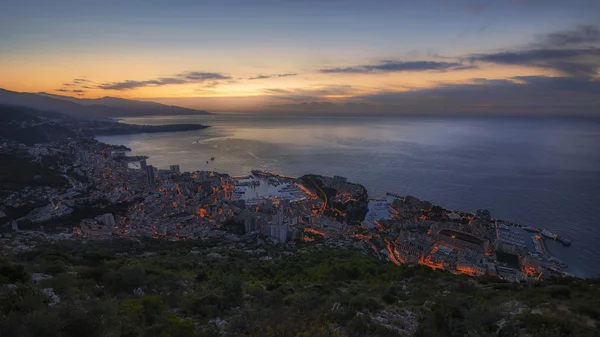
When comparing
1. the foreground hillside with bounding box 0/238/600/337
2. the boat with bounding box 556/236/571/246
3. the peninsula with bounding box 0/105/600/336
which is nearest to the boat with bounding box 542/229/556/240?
the boat with bounding box 556/236/571/246

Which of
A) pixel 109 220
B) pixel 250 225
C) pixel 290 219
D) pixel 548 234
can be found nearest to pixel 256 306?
Answer: pixel 250 225

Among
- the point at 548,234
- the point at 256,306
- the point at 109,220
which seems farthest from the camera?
the point at 109,220

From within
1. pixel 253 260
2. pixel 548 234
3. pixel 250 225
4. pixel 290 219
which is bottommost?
pixel 290 219

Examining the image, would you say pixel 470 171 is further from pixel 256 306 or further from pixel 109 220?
pixel 256 306

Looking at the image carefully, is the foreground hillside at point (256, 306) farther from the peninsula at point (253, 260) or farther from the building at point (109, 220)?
the building at point (109, 220)

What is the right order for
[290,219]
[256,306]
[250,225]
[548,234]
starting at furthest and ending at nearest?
[290,219] → [250,225] → [548,234] → [256,306]

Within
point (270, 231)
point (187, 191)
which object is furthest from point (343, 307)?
point (187, 191)

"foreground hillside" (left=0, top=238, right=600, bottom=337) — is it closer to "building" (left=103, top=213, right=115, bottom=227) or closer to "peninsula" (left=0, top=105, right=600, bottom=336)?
"peninsula" (left=0, top=105, right=600, bottom=336)

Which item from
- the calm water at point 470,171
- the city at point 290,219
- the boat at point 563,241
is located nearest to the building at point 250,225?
the city at point 290,219
